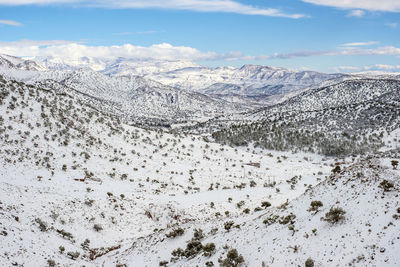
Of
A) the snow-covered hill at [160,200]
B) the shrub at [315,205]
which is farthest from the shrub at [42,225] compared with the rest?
the shrub at [315,205]

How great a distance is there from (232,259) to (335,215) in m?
5.67

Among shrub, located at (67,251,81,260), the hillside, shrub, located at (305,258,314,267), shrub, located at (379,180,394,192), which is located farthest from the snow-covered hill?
the hillside

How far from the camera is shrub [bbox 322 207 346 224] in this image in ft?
51.8

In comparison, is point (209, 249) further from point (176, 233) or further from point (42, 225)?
point (42, 225)

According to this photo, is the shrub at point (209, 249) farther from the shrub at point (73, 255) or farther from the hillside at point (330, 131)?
the hillside at point (330, 131)

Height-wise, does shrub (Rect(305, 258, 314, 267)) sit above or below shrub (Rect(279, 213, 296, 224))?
above

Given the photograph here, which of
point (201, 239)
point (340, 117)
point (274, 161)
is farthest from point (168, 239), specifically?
point (340, 117)

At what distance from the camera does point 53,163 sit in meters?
36.5

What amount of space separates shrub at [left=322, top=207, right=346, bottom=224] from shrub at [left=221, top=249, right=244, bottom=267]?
4.84m

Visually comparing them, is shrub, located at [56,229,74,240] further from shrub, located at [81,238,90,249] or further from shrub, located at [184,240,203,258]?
shrub, located at [184,240,203,258]

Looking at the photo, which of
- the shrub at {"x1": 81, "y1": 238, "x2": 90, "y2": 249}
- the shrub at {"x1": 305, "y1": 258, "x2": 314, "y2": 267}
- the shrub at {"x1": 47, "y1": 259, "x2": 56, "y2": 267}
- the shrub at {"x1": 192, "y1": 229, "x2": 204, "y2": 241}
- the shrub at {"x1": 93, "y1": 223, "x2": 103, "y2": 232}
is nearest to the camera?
the shrub at {"x1": 305, "y1": 258, "x2": 314, "y2": 267}

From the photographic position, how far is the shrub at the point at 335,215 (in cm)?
1578

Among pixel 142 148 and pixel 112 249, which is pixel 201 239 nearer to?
pixel 112 249

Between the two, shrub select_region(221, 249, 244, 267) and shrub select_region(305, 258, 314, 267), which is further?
shrub select_region(221, 249, 244, 267)
